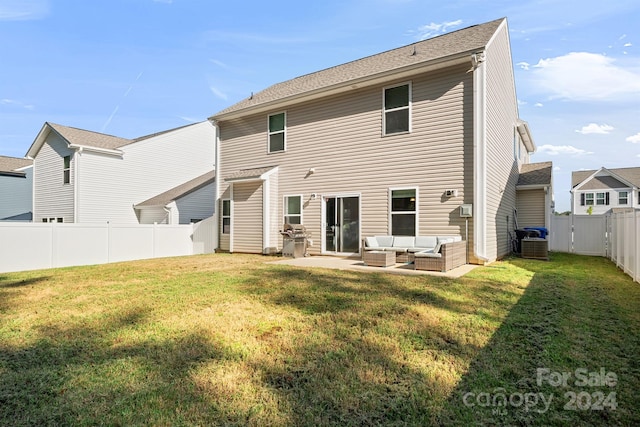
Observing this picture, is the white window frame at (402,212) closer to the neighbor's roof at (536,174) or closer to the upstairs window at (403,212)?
the upstairs window at (403,212)

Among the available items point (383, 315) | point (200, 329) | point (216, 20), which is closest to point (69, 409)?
point (200, 329)

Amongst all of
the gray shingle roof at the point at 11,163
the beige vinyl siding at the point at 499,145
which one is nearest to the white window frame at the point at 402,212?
the beige vinyl siding at the point at 499,145

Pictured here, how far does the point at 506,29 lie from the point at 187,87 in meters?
14.0

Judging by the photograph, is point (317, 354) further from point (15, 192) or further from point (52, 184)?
point (15, 192)

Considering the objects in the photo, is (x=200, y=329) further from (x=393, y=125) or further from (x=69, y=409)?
(x=393, y=125)

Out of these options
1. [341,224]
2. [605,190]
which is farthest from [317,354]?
[605,190]

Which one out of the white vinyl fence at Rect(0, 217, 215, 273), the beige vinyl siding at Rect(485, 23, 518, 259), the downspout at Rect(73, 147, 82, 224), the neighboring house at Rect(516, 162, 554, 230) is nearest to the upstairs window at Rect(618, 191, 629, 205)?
the neighboring house at Rect(516, 162, 554, 230)

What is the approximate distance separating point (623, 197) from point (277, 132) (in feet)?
124

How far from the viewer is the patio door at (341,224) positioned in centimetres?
1111

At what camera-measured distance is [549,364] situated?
Answer: 121 inches

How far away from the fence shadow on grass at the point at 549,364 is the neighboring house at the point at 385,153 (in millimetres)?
4537

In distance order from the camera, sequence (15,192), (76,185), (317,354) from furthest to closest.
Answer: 1. (15,192)
2. (76,185)
3. (317,354)

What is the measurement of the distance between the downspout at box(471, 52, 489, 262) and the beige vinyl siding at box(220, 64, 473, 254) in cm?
15

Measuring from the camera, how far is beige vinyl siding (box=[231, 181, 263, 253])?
12.9 m
